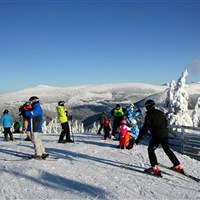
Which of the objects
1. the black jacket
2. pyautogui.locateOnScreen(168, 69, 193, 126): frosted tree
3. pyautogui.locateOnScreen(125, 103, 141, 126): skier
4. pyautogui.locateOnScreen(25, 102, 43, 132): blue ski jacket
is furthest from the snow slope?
pyautogui.locateOnScreen(168, 69, 193, 126): frosted tree

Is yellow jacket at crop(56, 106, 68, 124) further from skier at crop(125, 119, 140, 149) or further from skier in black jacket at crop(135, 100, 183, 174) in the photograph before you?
skier in black jacket at crop(135, 100, 183, 174)

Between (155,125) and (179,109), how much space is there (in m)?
26.0

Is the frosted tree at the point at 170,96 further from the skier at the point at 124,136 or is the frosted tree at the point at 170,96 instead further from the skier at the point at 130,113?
the skier at the point at 124,136

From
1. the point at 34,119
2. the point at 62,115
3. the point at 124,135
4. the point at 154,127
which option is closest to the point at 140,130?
the point at 154,127

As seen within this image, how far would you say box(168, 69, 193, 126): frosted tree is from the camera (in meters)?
33.5

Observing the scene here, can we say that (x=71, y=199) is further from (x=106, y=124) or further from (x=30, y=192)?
(x=106, y=124)

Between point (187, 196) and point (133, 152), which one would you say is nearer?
point (187, 196)

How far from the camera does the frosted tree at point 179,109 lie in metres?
33.5

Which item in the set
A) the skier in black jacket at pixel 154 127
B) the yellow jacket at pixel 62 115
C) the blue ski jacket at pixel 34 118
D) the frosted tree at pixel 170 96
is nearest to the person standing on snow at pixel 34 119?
the blue ski jacket at pixel 34 118

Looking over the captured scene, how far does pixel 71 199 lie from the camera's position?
6785 mm

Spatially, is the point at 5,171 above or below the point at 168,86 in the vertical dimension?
below

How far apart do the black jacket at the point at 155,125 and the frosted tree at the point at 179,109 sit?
2519 centimetres

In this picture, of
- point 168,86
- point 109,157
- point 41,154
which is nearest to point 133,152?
point 109,157

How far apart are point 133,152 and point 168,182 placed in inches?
175
